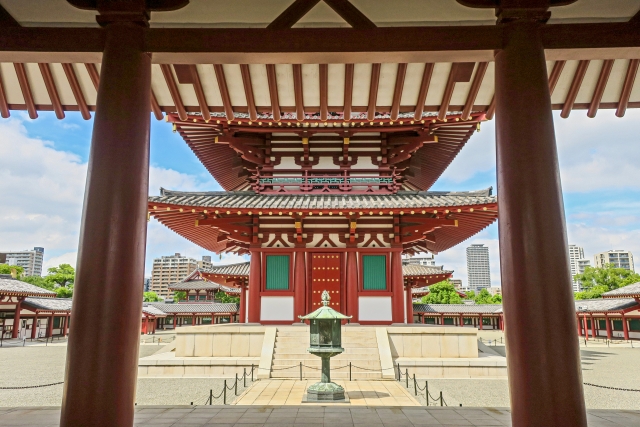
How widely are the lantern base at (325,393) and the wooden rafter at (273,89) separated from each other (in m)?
6.40

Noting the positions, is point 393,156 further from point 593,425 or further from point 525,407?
point 525,407

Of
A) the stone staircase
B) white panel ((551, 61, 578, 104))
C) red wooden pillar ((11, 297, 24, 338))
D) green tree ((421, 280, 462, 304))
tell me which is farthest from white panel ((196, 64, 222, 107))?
green tree ((421, 280, 462, 304))

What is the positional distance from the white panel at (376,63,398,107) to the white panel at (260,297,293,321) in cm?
1203

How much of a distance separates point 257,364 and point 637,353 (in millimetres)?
23821

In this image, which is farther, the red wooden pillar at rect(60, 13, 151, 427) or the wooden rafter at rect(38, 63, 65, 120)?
the wooden rafter at rect(38, 63, 65, 120)

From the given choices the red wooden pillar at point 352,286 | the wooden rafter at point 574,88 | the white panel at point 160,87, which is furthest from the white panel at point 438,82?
the red wooden pillar at point 352,286

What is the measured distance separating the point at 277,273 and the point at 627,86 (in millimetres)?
13179

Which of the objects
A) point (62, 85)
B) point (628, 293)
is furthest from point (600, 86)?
point (628, 293)

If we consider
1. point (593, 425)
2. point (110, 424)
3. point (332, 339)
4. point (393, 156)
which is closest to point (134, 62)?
point (110, 424)

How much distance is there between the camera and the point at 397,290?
1636cm

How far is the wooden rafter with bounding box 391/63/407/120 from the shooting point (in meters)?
4.79

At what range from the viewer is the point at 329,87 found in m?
5.17

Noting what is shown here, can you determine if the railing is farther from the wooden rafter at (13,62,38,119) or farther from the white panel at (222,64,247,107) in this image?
the wooden rafter at (13,62,38,119)

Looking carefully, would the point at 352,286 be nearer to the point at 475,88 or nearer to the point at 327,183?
the point at 327,183
